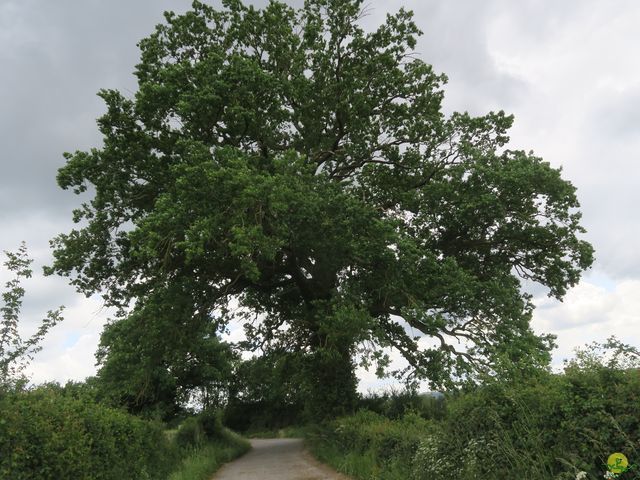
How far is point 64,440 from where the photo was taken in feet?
25.0

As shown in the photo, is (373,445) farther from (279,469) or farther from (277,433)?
(277,433)

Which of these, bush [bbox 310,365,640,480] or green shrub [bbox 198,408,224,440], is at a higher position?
green shrub [bbox 198,408,224,440]

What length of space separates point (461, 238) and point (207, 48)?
1234 centimetres

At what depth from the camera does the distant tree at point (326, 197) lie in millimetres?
16219

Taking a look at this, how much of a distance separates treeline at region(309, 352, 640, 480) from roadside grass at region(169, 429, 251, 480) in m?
6.01

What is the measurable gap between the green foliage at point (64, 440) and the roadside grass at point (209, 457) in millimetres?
2021

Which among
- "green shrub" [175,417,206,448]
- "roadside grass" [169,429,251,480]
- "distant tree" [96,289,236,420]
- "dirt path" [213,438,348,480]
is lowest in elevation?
"dirt path" [213,438,348,480]

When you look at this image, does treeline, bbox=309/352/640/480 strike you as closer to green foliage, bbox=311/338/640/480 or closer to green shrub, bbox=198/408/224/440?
green foliage, bbox=311/338/640/480

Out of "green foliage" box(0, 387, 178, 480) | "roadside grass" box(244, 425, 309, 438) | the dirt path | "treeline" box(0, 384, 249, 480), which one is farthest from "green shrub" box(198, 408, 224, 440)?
"roadside grass" box(244, 425, 309, 438)

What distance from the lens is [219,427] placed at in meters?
25.6

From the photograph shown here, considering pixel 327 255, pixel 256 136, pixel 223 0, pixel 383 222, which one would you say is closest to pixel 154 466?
pixel 327 255

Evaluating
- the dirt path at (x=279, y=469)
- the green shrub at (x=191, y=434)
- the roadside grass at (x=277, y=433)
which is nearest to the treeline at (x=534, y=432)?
the dirt path at (x=279, y=469)

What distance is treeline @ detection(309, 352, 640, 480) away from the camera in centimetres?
503

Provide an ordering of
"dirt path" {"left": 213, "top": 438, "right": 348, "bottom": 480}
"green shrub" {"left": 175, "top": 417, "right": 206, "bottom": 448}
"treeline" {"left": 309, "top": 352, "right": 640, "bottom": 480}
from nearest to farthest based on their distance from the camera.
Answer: "treeline" {"left": 309, "top": 352, "right": 640, "bottom": 480} < "dirt path" {"left": 213, "top": 438, "right": 348, "bottom": 480} < "green shrub" {"left": 175, "top": 417, "right": 206, "bottom": 448}
